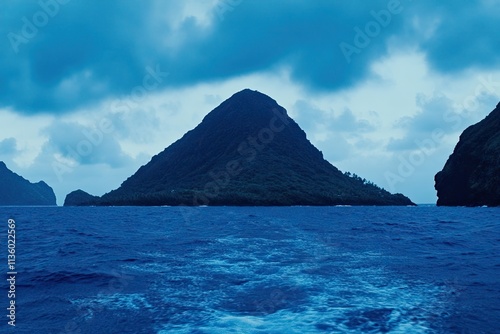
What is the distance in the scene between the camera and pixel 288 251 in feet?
102

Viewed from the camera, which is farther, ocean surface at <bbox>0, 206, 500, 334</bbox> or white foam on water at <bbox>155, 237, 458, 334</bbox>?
ocean surface at <bbox>0, 206, 500, 334</bbox>

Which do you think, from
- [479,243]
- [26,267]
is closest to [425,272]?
[479,243]

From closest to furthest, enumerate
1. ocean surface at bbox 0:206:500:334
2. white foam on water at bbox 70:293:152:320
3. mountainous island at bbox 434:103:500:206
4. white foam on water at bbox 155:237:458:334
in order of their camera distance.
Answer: white foam on water at bbox 155:237:458:334
ocean surface at bbox 0:206:500:334
white foam on water at bbox 70:293:152:320
mountainous island at bbox 434:103:500:206

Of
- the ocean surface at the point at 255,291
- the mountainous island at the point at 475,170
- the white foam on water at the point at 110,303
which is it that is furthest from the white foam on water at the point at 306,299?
the mountainous island at the point at 475,170

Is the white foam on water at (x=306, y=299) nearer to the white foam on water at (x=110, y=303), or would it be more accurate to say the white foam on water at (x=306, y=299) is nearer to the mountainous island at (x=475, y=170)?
the white foam on water at (x=110, y=303)

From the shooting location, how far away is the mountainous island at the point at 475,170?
14238cm

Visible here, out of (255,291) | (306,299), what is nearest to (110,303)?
(255,291)

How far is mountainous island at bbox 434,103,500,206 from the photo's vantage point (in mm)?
142375

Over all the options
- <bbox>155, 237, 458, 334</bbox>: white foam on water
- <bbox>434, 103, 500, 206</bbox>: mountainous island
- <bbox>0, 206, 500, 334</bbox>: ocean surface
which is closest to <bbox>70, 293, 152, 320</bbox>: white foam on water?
<bbox>0, 206, 500, 334</bbox>: ocean surface

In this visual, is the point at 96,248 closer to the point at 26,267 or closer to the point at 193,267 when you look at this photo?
the point at 26,267

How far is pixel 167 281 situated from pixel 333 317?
9539mm

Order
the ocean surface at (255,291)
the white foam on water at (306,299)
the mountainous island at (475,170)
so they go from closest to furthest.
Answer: the white foam on water at (306,299)
the ocean surface at (255,291)
the mountainous island at (475,170)

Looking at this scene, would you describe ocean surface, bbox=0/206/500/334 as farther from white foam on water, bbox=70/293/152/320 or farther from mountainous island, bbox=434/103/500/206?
mountainous island, bbox=434/103/500/206

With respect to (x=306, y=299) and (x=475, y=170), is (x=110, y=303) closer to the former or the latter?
(x=306, y=299)
